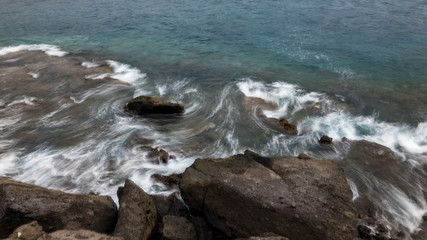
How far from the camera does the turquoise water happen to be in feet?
47.6

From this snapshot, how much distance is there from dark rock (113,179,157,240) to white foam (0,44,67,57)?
620 inches

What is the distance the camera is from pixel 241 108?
12.3 meters

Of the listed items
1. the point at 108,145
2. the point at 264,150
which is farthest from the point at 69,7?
the point at 264,150

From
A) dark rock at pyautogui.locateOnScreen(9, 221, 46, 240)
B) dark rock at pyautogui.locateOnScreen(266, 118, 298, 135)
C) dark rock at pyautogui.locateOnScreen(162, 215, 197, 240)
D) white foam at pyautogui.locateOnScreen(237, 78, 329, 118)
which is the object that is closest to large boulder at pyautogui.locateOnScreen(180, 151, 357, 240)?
dark rock at pyautogui.locateOnScreen(162, 215, 197, 240)

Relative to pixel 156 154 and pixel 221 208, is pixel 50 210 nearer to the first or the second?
pixel 221 208

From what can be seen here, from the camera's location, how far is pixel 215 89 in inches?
554

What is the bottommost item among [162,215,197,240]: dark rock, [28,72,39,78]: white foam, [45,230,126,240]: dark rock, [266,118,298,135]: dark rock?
[28,72,39,78]: white foam

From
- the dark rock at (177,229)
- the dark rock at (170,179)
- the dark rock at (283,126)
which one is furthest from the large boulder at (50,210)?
the dark rock at (283,126)

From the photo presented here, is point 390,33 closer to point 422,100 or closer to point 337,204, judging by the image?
point 422,100

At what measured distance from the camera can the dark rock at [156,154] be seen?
907cm

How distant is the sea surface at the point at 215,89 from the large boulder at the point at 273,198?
1.72m

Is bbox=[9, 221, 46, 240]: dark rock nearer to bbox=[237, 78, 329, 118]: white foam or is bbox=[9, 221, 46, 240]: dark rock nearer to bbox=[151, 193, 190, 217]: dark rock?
bbox=[151, 193, 190, 217]: dark rock

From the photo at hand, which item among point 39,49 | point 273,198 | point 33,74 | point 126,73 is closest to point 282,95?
point 273,198

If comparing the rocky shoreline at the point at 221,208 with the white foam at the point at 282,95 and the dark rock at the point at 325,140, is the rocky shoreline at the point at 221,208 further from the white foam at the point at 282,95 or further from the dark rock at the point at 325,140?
the white foam at the point at 282,95
